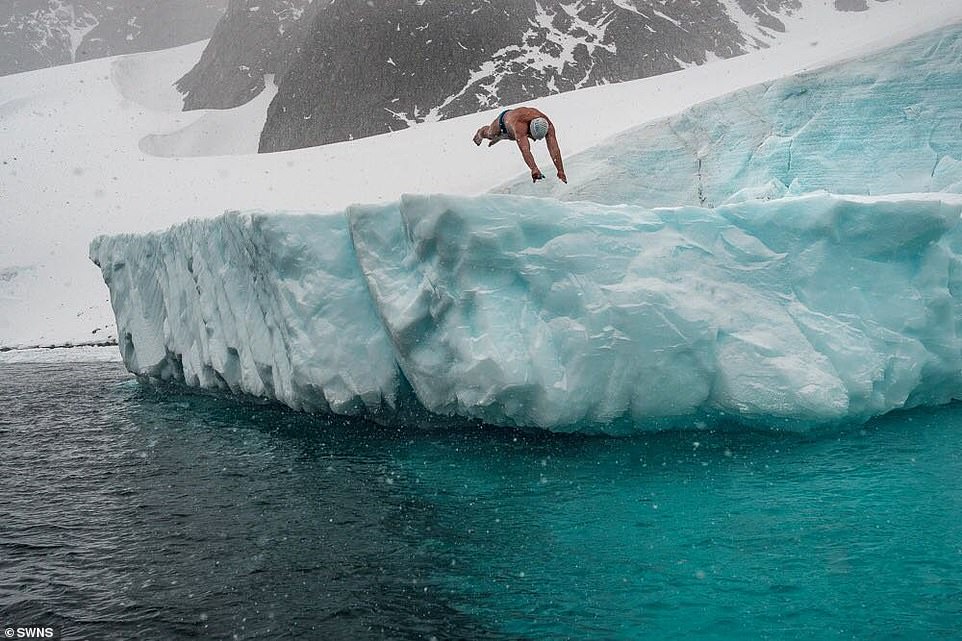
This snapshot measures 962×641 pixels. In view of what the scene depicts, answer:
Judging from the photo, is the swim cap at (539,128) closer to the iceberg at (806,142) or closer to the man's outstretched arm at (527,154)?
the man's outstretched arm at (527,154)

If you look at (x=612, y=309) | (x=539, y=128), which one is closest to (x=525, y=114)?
(x=539, y=128)

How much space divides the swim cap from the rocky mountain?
71.7 meters

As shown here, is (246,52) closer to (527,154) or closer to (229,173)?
(229,173)

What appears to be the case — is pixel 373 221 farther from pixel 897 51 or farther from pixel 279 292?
pixel 897 51

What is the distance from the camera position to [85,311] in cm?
1591

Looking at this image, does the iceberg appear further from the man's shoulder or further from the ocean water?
the ocean water

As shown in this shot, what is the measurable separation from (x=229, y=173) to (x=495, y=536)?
1659 cm

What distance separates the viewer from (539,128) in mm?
6324

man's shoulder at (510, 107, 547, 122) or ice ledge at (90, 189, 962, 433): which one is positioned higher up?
man's shoulder at (510, 107, 547, 122)

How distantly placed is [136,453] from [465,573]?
12.8 ft

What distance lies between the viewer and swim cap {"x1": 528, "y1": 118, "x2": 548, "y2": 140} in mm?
6312

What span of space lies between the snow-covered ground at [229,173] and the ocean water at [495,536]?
4909 mm

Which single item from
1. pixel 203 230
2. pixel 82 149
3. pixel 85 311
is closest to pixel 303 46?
pixel 82 149

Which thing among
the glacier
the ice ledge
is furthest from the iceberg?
the glacier
